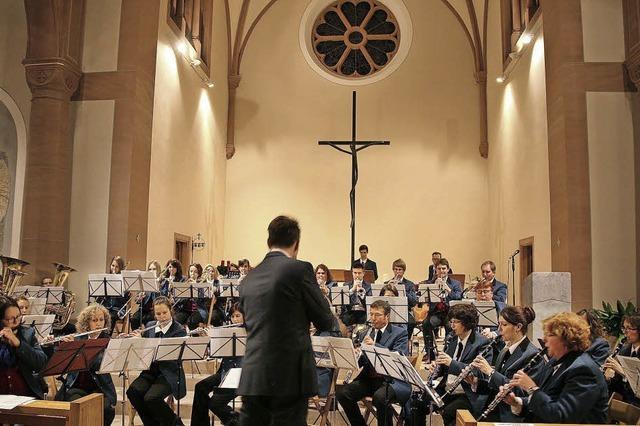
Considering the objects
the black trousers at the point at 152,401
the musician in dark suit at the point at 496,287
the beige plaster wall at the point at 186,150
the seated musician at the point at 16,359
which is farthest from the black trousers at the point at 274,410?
the beige plaster wall at the point at 186,150

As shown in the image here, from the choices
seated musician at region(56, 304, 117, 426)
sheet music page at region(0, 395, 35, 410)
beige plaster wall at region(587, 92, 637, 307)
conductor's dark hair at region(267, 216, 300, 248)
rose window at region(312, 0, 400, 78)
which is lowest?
seated musician at region(56, 304, 117, 426)

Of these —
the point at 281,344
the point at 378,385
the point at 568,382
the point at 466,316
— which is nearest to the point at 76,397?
the point at 378,385

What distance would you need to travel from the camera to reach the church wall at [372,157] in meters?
17.4

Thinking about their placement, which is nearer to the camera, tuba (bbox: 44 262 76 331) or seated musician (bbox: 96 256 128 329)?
tuba (bbox: 44 262 76 331)

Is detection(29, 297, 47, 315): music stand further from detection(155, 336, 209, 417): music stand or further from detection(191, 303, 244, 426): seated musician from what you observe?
detection(155, 336, 209, 417): music stand

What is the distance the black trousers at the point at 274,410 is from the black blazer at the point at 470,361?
82.7 inches

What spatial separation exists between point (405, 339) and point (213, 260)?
10.7 meters

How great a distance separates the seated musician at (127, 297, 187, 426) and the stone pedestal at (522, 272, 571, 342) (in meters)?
5.01

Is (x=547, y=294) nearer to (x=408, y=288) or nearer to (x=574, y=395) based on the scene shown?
(x=408, y=288)

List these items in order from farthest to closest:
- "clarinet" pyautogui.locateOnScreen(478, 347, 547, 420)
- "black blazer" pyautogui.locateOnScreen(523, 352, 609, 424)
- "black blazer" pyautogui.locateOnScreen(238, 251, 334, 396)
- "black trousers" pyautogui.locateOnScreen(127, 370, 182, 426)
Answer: "black trousers" pyautogui.locateOnScreen(127, 370, 182, 426), "clarinet" pyautogui.locateOnScreen(478, 347, 547, 420), "black blazer" pyautogui.locateOnScreen(523, 352, 609, 424), "black blazer" pyautogui.locateOnScreen(238, 251, 334, 396)

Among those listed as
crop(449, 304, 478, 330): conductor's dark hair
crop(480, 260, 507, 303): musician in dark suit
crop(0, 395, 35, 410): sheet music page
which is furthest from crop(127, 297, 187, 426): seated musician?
crop(480, 260, 507, 303): musician in dark suit

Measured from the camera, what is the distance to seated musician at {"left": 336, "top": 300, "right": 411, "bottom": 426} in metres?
6.02

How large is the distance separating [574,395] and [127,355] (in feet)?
12.2

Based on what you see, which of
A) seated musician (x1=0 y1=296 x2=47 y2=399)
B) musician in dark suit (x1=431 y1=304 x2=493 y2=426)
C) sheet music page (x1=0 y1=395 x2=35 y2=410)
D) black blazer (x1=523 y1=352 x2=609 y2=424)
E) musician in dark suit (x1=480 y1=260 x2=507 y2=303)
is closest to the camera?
sheet music page (x1=0 y1=395 x2=35 y2=410)
